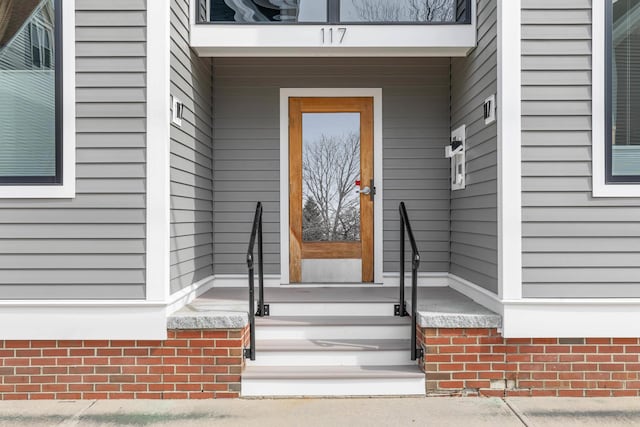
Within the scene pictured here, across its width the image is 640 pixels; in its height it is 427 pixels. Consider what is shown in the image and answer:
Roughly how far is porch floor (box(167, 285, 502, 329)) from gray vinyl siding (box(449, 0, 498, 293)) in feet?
0.77

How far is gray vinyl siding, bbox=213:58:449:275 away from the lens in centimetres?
480

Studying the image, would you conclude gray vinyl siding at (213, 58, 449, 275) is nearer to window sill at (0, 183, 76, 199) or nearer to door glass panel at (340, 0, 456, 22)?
door glass panel at (340, 0, 456, 22)

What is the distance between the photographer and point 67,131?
3.32 m

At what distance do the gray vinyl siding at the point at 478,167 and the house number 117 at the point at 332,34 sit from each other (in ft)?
3.46

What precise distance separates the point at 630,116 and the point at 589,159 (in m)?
0.40

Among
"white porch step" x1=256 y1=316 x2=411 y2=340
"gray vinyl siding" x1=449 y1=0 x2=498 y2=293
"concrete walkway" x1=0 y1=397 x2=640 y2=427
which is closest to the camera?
"concrete walkway" x1=0 y1=397 x2=640 y2=427

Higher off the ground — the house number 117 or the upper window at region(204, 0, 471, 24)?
the upper window at region(204, 0, 471, 24)

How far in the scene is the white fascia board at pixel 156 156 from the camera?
10.8 feet

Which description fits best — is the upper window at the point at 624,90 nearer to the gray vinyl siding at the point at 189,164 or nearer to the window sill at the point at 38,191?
the gray vinyl siding at the point at 189,164

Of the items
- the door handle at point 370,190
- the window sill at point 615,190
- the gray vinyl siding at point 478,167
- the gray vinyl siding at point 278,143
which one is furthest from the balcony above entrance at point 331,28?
the window sill at point 615,190

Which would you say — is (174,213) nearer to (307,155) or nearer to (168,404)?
(168,404)

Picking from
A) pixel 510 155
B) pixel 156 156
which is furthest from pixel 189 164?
pixel 510 155

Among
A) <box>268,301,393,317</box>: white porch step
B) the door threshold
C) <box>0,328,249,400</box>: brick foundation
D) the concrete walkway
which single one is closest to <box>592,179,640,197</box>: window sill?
the concrete walkway

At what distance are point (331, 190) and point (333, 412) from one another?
2.29m
